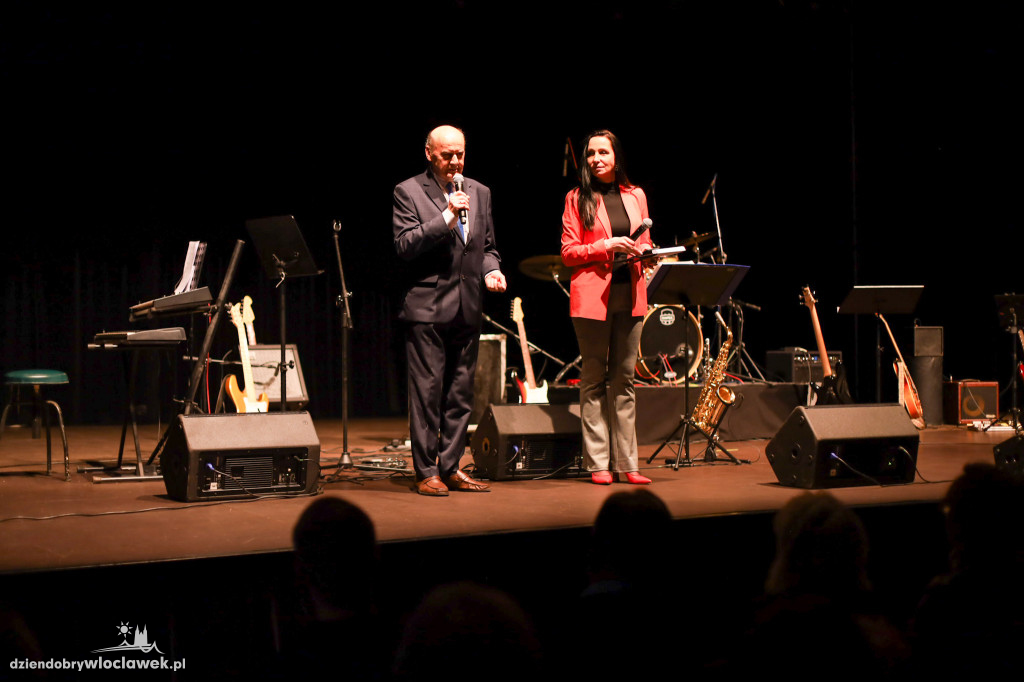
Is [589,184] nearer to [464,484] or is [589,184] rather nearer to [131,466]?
[464,484]

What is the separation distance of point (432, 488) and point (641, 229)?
1.48 m

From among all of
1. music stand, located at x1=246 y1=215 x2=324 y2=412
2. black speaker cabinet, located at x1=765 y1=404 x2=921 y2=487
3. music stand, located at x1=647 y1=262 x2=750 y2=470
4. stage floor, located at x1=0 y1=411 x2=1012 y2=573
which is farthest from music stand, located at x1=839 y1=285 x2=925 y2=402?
music stand, located at x1=246 y1=215 x2=324 y2=412

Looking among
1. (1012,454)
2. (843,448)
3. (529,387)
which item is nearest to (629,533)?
(843,448)

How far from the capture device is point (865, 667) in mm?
1464

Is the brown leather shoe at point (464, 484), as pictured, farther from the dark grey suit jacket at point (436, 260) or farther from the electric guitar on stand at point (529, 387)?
the electric guitar on stand at point (529, 387)

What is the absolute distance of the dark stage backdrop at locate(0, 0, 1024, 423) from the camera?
734 centimetres

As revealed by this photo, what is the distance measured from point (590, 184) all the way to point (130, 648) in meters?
2.87

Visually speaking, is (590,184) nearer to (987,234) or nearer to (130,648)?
(130,648)

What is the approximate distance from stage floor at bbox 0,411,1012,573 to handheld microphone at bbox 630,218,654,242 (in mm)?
1155

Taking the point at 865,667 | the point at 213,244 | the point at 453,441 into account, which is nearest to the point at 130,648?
the point at 865,667

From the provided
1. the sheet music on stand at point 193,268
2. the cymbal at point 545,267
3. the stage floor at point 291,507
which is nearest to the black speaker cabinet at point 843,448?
the stage floor at point 291,507

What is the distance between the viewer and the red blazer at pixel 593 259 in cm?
412

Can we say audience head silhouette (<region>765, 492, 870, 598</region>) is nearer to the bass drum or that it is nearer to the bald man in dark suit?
the bald man in dark suit

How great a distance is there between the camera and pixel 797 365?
7391 millimetres
